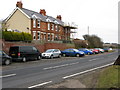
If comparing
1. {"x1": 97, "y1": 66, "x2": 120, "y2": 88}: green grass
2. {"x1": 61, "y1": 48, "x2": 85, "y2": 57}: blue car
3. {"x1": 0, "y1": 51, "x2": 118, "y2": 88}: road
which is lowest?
{"x1": 0, "y1": 51, "x2": 118, "y2": 88}: road

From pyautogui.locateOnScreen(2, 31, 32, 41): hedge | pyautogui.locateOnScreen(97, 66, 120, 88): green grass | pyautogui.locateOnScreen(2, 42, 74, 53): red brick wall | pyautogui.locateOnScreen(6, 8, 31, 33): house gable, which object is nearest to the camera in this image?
pyautogui.locateOnScreen(97, 66, 120, 88): green grass

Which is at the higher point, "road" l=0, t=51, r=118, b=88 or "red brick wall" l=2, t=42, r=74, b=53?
"red brick wall" l=2, t=42, r=74, b=53

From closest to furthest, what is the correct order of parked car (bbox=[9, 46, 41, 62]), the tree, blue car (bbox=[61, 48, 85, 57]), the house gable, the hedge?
parked car (bbox=[9, 46, 41, 62]) < the hedge < blue car (bbox=[61, 48, 85, 57]) < the house gable < the tree

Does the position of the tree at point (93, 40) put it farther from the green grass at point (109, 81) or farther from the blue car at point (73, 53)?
the green grass at point (109, 81)

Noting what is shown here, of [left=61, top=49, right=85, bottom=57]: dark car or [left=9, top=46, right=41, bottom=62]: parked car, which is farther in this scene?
[left=61, top=49, right=85, bottom=57]: dark car

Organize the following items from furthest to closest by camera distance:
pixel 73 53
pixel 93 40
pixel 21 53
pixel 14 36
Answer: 1. pixel 93 40
2. pixel 73 53
3. pixel 14 36
4. pixel 21 53

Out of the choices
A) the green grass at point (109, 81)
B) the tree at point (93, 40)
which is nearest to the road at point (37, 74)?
the green grass at point (109, 81)

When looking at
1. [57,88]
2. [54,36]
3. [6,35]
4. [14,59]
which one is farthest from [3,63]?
[54,36]

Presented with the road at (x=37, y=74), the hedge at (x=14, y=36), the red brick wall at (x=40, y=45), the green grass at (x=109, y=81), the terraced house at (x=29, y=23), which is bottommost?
the road at (x=37, y=74)

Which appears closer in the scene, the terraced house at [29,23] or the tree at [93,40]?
the terraced house at [29,23]

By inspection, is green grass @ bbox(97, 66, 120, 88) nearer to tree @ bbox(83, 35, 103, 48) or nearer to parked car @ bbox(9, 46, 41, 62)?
parked car @ bbox(9, 46, 41, 62)

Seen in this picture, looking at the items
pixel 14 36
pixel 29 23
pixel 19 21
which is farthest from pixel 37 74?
pixel 19 21

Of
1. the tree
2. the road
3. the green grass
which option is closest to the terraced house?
the tree

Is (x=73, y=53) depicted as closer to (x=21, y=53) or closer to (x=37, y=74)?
(x=21, y=53)
